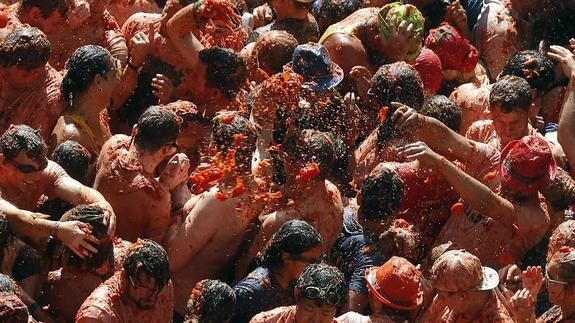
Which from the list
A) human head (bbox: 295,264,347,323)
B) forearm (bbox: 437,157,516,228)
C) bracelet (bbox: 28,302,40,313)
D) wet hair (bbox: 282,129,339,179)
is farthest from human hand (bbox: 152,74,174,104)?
human head (bbox: 295,264,347,323)

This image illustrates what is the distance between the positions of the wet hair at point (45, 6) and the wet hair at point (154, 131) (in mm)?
2160

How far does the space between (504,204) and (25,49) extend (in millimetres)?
3907

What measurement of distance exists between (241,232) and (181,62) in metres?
2.26

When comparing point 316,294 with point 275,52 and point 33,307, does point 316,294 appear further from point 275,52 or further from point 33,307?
point 275,52

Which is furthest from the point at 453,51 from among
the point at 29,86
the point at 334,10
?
the point at 29,86

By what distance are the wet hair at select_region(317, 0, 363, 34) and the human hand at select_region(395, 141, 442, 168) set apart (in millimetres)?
3317

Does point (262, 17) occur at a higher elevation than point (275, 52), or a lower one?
lower

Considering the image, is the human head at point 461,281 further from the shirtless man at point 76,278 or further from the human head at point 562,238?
the shirtless man at point 76,278

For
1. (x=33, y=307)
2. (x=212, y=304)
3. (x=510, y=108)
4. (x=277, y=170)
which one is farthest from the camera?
(x=510, y=108)

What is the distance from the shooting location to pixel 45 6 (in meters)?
14.2

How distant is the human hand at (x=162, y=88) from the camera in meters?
14.1

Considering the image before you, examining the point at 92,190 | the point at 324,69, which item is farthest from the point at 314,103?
the point at 92,190

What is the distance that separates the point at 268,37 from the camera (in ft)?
46.0

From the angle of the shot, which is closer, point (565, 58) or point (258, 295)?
point (258, 295)
